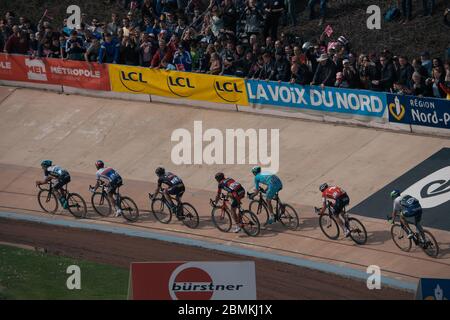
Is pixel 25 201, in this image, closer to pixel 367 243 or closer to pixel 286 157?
pixel 286 157

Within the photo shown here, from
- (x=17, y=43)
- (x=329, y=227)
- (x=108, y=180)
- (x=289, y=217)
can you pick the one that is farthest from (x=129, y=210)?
(x=17, y=43)

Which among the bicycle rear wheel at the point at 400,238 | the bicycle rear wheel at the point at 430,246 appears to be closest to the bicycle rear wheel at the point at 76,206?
the bicycle rear wheel at the point at 400,238

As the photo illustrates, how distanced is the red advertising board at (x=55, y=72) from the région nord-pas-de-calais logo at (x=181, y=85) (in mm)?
2439

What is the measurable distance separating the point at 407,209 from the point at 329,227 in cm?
253

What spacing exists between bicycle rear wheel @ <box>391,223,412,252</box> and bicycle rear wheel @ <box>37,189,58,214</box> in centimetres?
920

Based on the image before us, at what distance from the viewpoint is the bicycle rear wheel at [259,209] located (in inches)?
1006

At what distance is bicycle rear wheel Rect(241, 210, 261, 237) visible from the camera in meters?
24.9

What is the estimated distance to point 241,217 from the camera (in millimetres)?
25000

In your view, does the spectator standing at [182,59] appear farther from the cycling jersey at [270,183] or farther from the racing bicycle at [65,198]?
the cycling jersey at [270,183]

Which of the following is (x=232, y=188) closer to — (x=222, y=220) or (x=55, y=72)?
(x=222, y=220)

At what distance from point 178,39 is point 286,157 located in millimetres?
6184

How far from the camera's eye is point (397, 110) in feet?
92.5

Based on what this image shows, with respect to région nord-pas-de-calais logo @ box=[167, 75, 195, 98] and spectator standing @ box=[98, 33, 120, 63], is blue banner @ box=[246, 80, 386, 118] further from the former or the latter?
spectator standing @ box=[98, 33, 120, 63]
